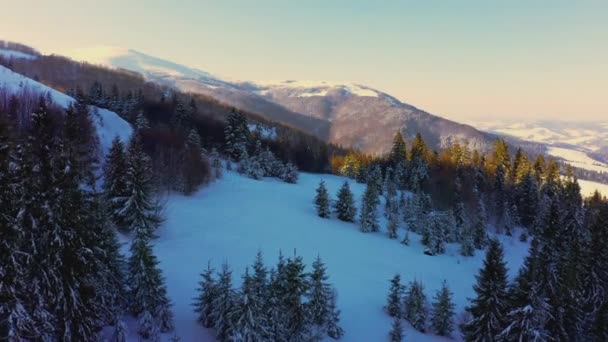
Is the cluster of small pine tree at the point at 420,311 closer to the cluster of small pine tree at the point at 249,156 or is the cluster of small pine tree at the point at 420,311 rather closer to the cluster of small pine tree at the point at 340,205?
the cluster of small pine tree at the point at 340,205

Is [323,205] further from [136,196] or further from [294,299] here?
[294,299]

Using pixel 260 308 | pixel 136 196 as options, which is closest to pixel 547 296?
pixel 260 308

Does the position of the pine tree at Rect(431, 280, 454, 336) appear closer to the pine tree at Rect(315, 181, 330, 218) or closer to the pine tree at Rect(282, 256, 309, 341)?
the pine tree at Rect(282, 256, 309, 341)

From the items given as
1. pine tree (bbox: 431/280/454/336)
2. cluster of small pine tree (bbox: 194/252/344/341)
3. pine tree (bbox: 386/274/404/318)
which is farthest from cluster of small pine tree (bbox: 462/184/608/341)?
cluster of small pine tree (bbox: 194/252/344/341)

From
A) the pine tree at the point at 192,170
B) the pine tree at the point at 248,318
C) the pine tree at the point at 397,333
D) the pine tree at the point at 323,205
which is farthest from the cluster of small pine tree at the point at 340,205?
the pine tree at the point at 248,318

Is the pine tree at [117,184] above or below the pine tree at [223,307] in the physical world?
above
